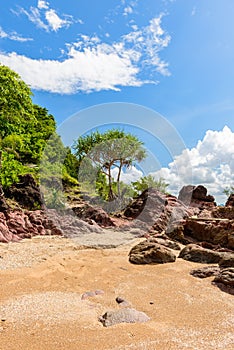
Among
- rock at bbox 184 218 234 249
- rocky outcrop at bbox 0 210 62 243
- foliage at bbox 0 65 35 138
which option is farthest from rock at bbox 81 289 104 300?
foliage at bbox 0 65 35 138

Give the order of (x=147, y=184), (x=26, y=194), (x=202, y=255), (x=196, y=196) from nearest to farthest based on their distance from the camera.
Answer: (x=202, y=255)
(x=26, y=194)
(x=196, y=196)
(x=147, y=184)

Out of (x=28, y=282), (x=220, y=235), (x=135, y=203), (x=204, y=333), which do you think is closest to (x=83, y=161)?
(x=135, y=203)

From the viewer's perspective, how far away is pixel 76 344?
108 inches

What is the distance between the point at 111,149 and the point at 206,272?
22769mm

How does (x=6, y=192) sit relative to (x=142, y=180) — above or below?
below

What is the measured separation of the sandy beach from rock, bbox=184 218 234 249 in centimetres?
234

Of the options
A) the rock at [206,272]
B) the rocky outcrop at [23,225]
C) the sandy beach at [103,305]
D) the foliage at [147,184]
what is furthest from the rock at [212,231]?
the foliage at [147,184]

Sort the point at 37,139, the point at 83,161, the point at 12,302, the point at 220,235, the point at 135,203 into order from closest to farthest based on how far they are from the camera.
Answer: the point at 12,302 → the point at 220,235 → the point at 135,203 → the point at 37,139 → the point at 83,161

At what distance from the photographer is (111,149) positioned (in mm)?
27578

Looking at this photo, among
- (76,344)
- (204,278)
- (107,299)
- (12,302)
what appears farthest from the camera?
(204,278)

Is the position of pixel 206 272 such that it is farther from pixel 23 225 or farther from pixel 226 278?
pixel 23 225

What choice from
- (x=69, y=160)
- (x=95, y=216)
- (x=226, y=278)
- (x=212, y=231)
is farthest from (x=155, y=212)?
(x=69, y=160)

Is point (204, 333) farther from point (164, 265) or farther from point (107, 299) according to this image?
point (164, 265)

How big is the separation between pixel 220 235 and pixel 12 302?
6.71 meters
